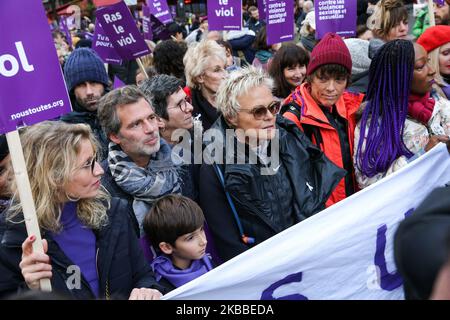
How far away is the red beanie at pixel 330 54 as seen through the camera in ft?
11.4

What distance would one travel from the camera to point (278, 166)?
296 centimetres

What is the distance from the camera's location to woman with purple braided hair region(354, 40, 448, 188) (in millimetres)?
3141

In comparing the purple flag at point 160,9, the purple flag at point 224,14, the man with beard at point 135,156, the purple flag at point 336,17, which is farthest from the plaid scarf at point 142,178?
the purple flag at point 160,9

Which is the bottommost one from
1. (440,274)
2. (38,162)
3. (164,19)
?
(164,19)

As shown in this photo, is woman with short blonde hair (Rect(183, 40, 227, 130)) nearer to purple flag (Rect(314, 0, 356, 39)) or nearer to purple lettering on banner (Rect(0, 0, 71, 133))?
purple flag (Rect(314, 0, 356, 39))

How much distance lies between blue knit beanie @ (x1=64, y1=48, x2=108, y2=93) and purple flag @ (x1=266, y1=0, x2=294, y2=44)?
1.99 metres

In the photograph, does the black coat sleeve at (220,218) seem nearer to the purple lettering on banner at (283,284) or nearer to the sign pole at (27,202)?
the purple lettering on banner at (283,284)

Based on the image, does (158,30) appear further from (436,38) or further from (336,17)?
(436,38)

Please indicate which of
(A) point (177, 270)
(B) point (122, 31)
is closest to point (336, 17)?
(B) point (122, 31)

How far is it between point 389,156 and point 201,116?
1718mm

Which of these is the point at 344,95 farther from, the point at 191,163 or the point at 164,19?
the point at 164,19

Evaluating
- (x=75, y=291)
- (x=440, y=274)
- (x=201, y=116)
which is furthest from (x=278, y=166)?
(x=440, y=274)

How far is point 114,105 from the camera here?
317 centimetres

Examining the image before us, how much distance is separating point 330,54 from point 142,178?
1.39 m
